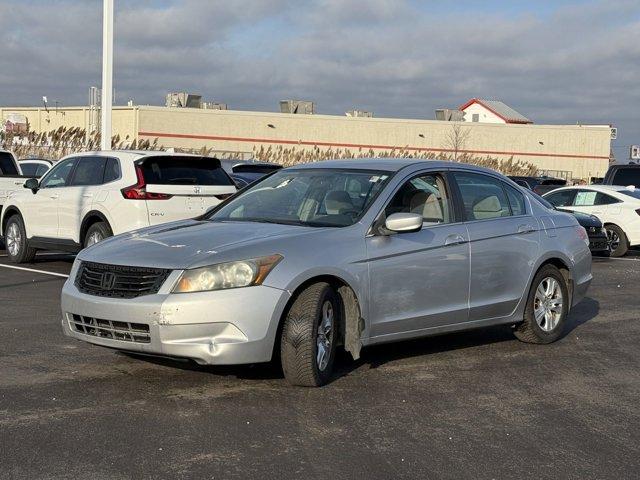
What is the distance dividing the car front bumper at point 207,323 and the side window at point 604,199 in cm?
1483

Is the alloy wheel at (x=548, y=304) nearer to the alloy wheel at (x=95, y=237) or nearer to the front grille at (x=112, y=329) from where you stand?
the front grille at (x=112, y=329)

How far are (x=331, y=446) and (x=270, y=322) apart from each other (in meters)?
1.22

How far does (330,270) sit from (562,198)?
1509 cm

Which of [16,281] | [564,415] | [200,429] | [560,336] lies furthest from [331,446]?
[16,281]

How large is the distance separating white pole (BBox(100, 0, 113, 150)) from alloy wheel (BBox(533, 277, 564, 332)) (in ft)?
44.8

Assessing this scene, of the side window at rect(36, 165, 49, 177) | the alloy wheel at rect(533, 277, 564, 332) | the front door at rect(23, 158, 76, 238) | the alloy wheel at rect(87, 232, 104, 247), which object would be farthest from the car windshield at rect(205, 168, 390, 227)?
the side window at rect(36, 165, 49, 177)

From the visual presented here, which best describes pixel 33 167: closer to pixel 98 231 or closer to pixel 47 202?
pixel 47 202

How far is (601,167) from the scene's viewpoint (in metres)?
65.4

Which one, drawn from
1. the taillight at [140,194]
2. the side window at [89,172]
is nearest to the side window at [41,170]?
the side window at [89,172]

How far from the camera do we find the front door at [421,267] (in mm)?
7512

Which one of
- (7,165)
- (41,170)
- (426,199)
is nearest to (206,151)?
(41,170)

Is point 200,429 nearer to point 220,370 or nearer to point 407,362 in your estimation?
point 220,370

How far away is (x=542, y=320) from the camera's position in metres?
9.18

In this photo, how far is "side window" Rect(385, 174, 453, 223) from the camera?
8.02m
